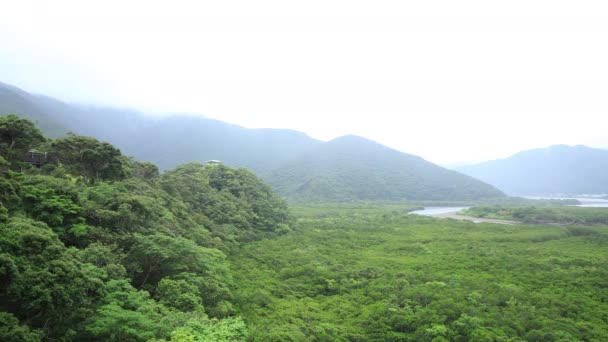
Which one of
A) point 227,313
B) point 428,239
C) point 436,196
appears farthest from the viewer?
point 436,196

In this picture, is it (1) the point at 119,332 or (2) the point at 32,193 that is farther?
(2) the point at 32,193

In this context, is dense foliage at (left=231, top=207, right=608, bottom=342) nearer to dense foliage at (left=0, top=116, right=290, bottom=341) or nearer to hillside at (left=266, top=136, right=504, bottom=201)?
dense foliage at (left=0, top=116, right=290, bottom=341)

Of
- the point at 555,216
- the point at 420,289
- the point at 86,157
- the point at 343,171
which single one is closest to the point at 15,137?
the point at 86,157

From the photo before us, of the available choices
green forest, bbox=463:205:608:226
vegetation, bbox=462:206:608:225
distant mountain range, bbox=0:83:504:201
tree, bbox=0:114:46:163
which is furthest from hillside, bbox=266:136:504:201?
tree, bbox=0:114:46:163

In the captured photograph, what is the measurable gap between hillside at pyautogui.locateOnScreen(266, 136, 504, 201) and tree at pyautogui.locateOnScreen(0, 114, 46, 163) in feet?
331

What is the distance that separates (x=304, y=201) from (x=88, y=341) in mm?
106384

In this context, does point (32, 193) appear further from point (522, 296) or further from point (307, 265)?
point (522, 296)

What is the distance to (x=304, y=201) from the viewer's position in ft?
389

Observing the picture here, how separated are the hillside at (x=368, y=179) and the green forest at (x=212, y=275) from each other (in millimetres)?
90395

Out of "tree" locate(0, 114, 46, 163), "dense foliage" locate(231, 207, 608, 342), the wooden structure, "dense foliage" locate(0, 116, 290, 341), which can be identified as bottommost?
"dense foliage" locate(231, 207, 608, 342)

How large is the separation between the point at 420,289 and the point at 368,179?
130631mm

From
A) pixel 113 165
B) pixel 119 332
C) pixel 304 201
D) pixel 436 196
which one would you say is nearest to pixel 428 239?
pixel 113 165

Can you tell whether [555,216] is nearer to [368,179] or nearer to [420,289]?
[420,289]

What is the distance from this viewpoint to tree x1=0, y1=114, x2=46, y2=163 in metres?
26.1
